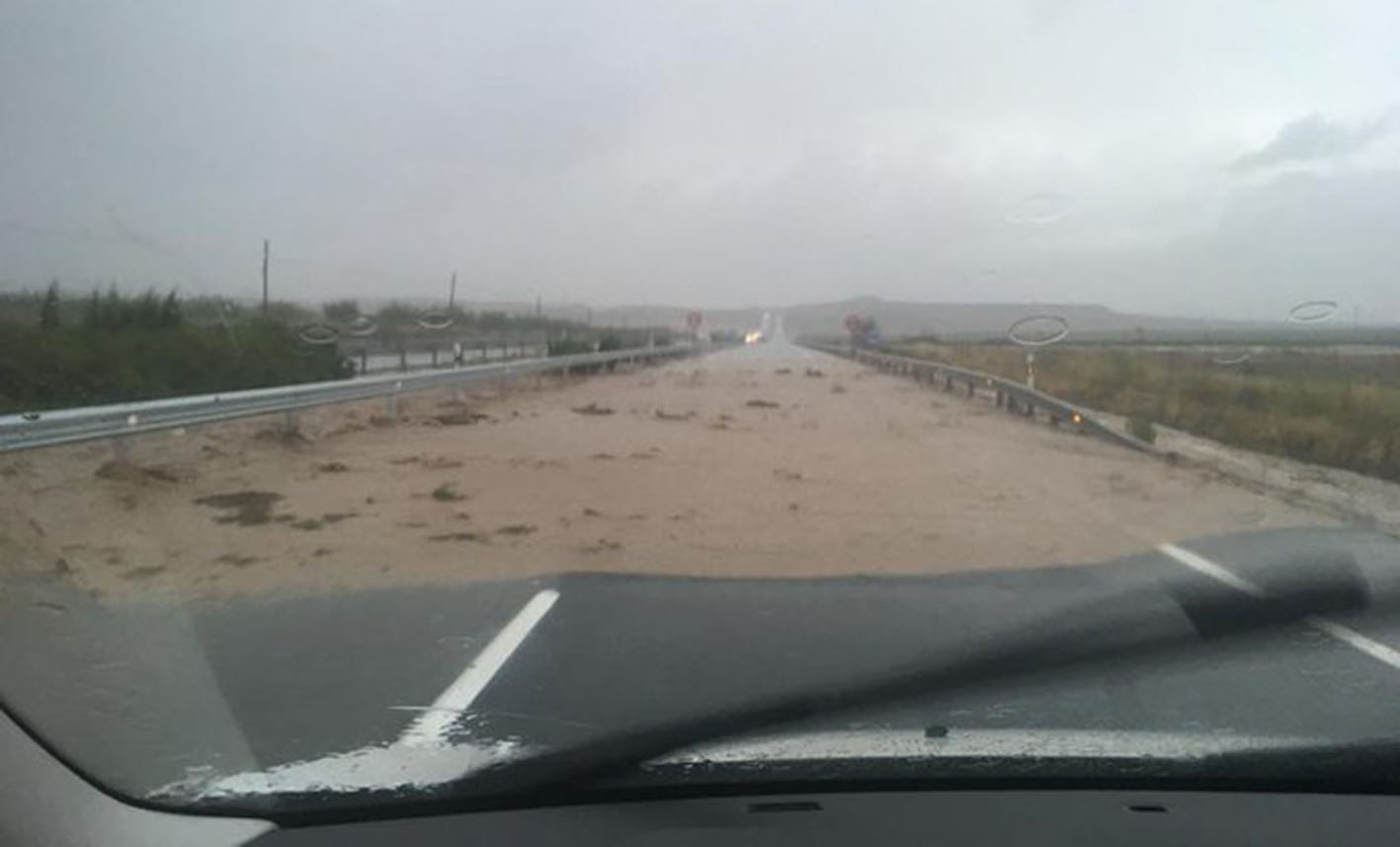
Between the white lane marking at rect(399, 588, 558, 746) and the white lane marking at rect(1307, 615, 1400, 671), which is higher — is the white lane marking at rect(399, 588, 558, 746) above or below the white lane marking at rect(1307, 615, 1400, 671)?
below

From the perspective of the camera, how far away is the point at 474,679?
696 cm

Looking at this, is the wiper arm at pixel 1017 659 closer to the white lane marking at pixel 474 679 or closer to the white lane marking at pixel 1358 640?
the white lane marking at pixel 1358 640

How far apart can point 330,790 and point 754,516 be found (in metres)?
9.08

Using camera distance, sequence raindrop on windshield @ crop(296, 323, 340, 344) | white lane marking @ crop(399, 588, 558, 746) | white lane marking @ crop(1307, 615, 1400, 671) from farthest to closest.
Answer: raindrop on windshield @ crop(296, 323, 340, 344)
white lane marking @ crop(1307, 615, 1400, 671)
white lane marking @ crop(399, 588, 558, 746)

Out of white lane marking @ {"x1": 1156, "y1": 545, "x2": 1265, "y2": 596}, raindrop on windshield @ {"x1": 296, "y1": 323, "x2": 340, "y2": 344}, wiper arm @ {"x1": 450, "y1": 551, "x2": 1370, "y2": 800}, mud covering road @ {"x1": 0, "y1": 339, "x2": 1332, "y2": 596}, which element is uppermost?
raindrop on windshield @ {"x1": 296, "y1": 323, "x2": 340, "y2": 344}

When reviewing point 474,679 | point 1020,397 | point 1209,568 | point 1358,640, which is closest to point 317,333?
point 1020,397

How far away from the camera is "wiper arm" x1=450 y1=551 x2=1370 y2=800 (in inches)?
178

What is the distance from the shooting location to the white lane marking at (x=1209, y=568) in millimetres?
8703

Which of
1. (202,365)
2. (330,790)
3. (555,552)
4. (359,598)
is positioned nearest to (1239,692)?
(330,790)

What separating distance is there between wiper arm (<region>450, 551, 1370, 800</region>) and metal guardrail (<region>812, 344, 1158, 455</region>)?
11391 millimetres

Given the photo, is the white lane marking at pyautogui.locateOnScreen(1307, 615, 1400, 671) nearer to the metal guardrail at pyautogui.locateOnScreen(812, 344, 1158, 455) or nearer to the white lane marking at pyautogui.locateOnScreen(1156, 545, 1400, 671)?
the white lane marking at pyautogui.locateOnScreen(1156, 545, 1400, 671)

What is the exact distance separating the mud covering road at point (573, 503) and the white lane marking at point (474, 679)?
1.54 metres

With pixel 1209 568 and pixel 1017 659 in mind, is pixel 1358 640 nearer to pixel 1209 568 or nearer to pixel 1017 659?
pixel 1209 568

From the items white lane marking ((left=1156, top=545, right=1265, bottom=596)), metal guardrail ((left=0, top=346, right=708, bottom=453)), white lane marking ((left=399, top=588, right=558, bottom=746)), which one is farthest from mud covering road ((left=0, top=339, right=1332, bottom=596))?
white lane marking ((left=399, top=588, right=558, bottom=746))
